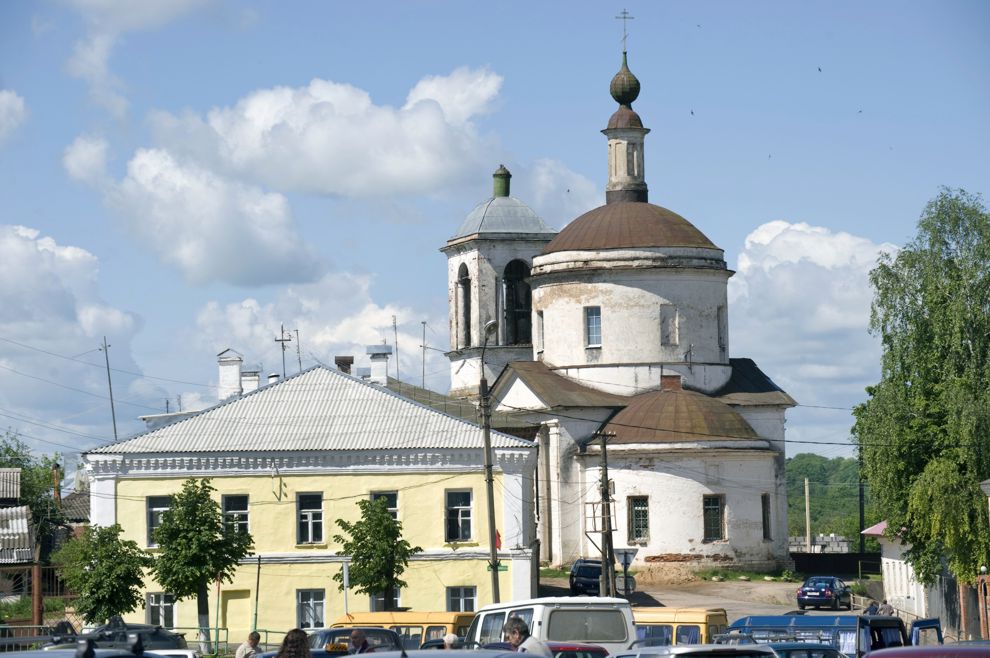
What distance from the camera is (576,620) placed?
2070cm

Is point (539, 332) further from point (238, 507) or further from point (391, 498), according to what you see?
point (238, 507)

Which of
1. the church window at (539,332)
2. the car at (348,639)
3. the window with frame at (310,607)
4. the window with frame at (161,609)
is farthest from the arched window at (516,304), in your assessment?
the car at (348,639)

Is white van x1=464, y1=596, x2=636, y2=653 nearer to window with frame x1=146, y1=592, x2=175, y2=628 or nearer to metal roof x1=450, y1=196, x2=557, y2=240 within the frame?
window with frame x1=146, y1=592, x2=175, y2=628

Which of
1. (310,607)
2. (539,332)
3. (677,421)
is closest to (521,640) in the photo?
(310,607)

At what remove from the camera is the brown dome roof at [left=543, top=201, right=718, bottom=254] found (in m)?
60.1

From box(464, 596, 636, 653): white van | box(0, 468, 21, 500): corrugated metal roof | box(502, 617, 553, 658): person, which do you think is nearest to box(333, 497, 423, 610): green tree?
box(464, 596, 636, 653): white van

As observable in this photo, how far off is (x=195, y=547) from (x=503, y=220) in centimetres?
3205

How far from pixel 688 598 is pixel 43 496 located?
36.3m

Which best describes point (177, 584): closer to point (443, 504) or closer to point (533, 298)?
point (443, 504)

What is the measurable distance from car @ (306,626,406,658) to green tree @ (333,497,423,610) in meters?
14.4

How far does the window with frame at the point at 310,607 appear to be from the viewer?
42781mm

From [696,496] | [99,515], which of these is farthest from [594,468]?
[99,515]

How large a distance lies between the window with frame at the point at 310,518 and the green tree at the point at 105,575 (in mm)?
5371

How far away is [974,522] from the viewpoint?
4369 centimetres
